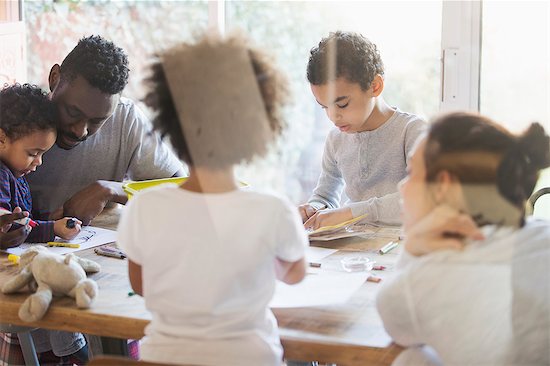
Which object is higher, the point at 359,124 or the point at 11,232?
the point at 359,124

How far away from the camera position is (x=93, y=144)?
6.30 ft

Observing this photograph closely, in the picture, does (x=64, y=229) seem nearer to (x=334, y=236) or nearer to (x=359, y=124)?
(x=334, y=236)

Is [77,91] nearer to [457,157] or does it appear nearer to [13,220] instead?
[13,220]

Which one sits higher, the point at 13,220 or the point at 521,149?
the point at 521,149

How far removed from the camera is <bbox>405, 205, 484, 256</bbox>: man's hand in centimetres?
94

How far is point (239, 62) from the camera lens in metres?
0.99

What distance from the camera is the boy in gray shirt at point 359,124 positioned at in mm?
1806

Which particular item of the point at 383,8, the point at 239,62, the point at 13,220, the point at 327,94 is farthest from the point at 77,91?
the point at 383,8

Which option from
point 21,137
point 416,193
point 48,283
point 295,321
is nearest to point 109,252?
point 48,283

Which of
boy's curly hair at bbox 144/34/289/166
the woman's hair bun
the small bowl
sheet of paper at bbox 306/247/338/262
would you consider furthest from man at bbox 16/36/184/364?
the woman's hair bun

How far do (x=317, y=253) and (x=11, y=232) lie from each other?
581 mm

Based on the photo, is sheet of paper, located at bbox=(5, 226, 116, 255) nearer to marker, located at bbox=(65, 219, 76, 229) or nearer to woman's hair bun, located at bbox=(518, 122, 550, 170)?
marker, located at bbox=(65, 219, 76, 229)

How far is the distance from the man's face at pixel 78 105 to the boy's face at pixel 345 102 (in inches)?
18.5

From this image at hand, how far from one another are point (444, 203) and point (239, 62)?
1.00 ft
